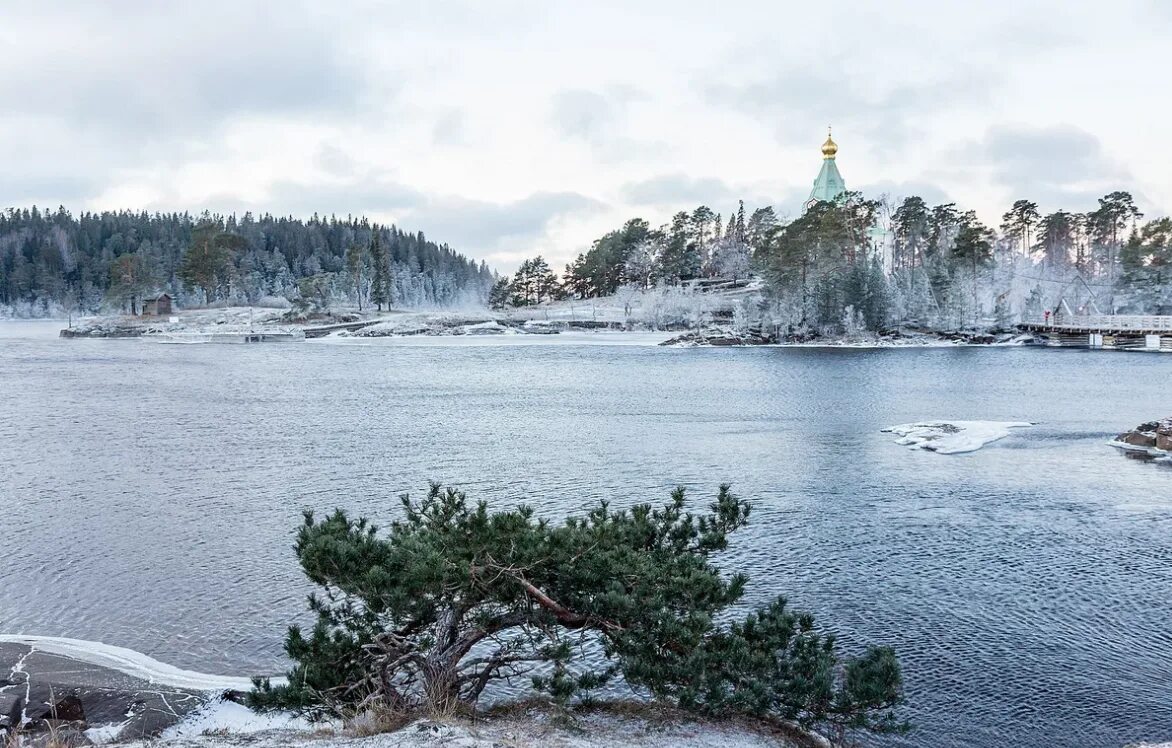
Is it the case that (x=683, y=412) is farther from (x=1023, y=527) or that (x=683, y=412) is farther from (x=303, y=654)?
(x=303, y=654)

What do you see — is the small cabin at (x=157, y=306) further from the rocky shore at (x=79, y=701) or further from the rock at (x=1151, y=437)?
the rock at (x=1151, y=437)

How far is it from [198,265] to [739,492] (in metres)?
133

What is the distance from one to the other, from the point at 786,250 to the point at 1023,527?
8661 centimetres

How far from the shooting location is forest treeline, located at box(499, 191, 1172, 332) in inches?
3979

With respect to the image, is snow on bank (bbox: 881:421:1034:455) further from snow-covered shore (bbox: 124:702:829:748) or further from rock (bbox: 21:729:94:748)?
rock (bbox: 21:729:94:748)

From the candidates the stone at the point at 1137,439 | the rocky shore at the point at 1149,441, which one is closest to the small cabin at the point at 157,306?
the stone at the point at 1137,439

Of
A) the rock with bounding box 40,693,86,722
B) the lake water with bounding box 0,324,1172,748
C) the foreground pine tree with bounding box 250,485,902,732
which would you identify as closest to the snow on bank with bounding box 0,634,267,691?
the lake water with bounding box 0,324,1172,748

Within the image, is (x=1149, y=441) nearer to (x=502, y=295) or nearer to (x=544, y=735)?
(x=544, y=735)

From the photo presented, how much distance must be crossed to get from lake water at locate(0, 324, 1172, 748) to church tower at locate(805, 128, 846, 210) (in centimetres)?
8431

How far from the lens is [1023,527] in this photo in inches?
824

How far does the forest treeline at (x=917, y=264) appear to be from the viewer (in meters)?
101

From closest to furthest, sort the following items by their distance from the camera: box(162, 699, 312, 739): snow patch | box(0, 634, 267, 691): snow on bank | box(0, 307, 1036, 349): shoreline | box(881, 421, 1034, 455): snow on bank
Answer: box(162, 699, 312, 739): snow patch < box(0, 634, 267, 691): snow on bank < box(881, 421, 1034, 455): snow on bank < box(0, 307, 1036, 349): shoreline

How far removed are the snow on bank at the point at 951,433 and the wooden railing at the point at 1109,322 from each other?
6609cm

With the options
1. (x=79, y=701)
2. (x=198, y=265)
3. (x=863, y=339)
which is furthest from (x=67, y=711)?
(x=198, y=265)
